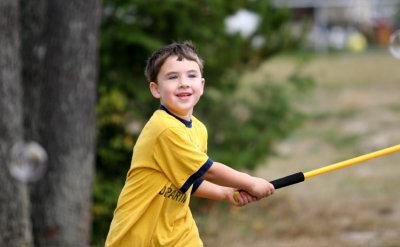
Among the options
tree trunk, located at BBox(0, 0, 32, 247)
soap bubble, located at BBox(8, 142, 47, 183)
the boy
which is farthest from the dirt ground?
the boy

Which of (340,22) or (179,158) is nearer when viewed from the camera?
(179,158)

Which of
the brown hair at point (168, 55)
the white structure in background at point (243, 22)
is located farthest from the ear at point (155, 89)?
the white structure in background at point (243, 22)

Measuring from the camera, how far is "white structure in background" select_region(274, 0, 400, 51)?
1049 inches

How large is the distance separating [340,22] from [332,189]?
19.5 metres

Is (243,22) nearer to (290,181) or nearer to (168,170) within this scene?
(290,181)

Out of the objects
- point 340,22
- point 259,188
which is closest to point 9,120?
point 259,188

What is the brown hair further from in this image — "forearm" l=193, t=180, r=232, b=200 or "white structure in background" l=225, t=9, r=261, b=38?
"white structure in background" l=225, t=9, r=261, b=38

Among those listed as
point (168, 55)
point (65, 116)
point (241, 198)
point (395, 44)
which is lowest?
point (241, 198)

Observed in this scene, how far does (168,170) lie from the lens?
2828mm

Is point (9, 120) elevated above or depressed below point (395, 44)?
below

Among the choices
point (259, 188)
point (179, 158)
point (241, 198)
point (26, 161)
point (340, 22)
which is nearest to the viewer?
point (179, 158)

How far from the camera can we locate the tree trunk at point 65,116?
5742mm

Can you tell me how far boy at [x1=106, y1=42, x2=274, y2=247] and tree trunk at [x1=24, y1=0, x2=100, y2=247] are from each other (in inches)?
117

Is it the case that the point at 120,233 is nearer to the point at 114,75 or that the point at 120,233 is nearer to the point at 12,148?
the point at 12,148
